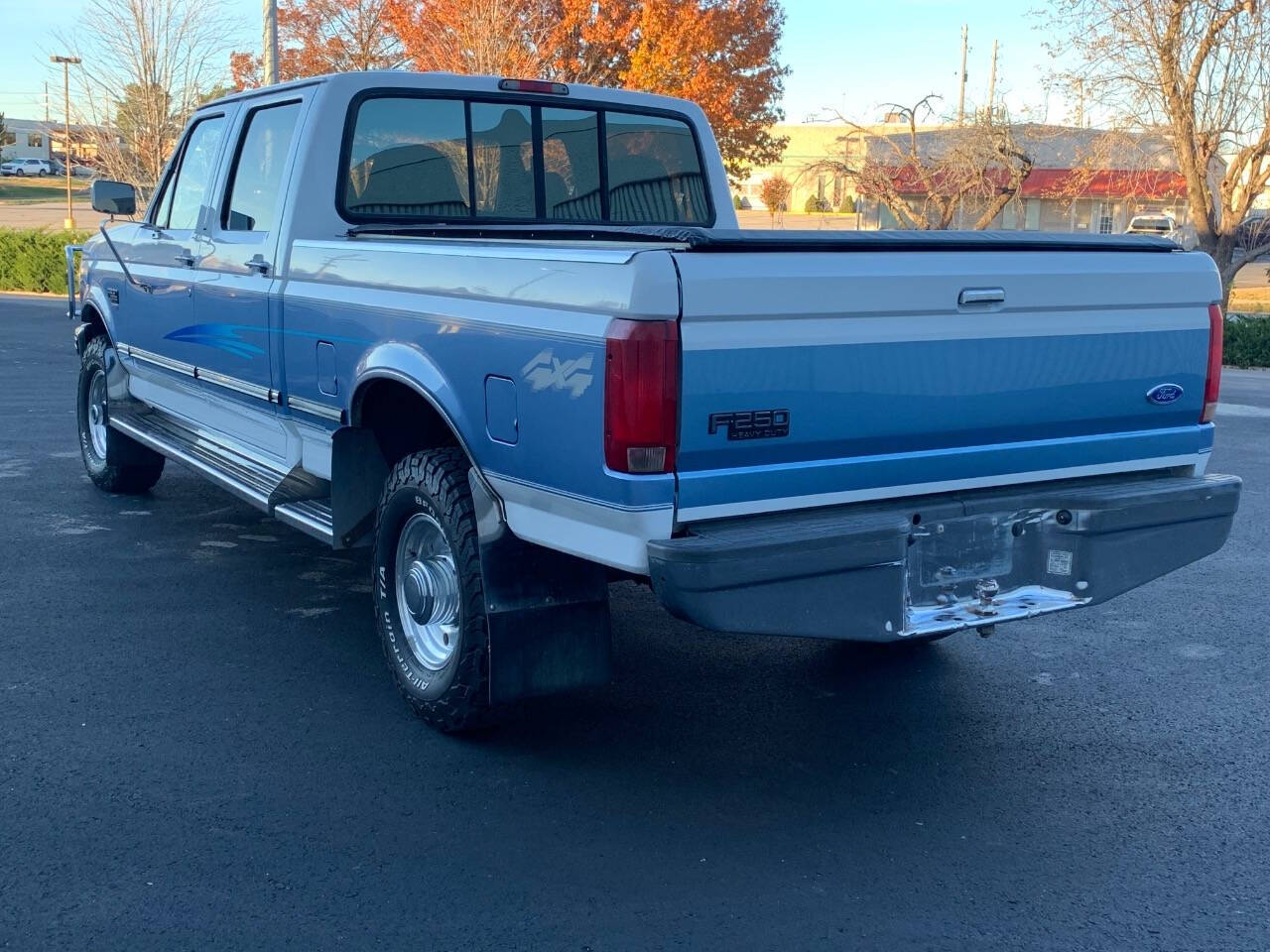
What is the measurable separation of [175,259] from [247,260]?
3.54 ft

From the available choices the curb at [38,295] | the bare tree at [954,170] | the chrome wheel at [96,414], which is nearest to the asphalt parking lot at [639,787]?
the chrome wheel at [96,414]

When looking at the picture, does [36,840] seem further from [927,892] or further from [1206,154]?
[1206,154]

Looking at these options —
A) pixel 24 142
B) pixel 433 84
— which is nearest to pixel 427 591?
pixel 433 84

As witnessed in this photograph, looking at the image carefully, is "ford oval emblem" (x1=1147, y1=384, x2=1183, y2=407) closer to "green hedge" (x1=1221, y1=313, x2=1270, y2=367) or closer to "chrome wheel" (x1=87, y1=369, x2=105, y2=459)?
"chrome wheel" (x1=87, y1=369, x2=105, y2=459)

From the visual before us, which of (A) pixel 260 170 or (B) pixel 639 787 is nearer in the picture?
(B) pixel 639 787

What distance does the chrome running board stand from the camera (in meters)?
5.32

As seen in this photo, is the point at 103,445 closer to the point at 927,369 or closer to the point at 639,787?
the point at 639,787

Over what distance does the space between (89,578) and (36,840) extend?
2894mm

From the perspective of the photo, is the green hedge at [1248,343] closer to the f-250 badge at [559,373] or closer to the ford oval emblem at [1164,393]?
the ford oval emblem at [1164,393]

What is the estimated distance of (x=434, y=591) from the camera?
4605 mm

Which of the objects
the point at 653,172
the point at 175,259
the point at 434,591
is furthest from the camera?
the point at 175,259

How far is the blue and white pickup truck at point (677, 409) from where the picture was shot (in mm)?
3602

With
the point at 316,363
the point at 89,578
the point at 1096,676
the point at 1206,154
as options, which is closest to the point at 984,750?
the point at 1096,676

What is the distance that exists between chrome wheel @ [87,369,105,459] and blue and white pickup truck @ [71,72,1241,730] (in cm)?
292
